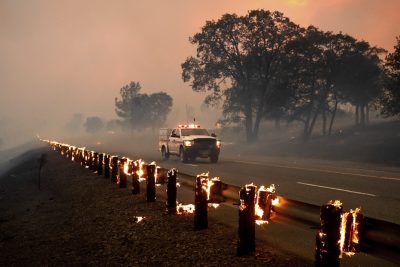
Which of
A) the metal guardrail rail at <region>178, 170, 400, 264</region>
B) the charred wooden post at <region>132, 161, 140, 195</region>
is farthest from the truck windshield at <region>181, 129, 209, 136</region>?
the metal guardrail rail at <region>178, 170, 400, 264</region>

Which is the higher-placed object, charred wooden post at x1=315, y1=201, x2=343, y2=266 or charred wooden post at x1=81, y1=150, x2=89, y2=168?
charred wooden post at x1=315, y1=201, x2=343, y2=266

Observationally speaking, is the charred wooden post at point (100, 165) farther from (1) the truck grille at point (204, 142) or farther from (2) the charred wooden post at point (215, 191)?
(2) the charred wooden post at point (215, 191)

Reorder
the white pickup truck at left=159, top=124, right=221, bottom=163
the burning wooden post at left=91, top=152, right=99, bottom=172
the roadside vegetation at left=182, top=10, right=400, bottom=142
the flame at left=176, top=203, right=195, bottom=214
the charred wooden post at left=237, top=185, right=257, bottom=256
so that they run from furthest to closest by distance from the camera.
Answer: the roadside vegetation at left=182, top=10, right=400, bottom=142 < the white pickup truck at left=159, top=124, right=221, bottom=163 < the burning wooden post at left=91, top=152, right=99, bottom=172 < the flame at left=176, top=203, right=195, bottom=214 < the charred wooden post at left=237, top=185, right=257, bottom=256

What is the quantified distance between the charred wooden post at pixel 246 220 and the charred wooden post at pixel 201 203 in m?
1.40

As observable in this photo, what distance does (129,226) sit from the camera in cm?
839

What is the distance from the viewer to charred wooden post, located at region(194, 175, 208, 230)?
693 cm

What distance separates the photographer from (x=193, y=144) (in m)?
23.1

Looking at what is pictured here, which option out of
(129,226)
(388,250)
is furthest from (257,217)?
(129,226)

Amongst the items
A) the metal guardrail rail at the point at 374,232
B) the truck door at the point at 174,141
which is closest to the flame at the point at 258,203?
the metal guardrail rail at the point at 374,232

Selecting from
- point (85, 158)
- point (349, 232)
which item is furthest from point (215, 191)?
point (85, 158)

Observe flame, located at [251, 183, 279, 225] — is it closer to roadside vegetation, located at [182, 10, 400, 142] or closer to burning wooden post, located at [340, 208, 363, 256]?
burning wooden post, located at [340, 208, 363, 256]

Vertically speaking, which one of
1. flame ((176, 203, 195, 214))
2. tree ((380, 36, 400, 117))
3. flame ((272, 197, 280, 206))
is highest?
tree ((380, 36, 400, 117))

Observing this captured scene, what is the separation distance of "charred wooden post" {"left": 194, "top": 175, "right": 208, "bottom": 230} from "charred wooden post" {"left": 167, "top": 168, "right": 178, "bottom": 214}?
1.21 meters

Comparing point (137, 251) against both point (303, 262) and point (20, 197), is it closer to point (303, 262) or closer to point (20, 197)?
point (303, 262)
